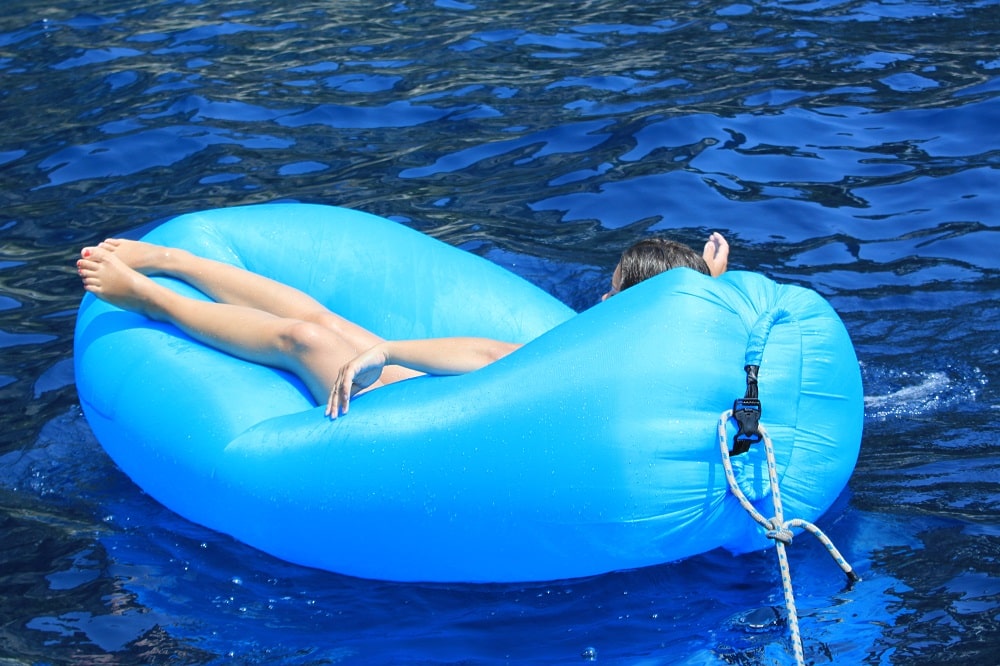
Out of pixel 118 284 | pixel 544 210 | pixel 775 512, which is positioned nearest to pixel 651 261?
pixel 775 512

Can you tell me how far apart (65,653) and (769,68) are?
5.34m

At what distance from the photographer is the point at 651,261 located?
11.6ft

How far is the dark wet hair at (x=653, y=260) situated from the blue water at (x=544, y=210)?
0.83m

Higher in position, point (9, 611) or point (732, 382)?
point (732, 382)

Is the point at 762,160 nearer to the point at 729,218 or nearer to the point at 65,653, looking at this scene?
the point at 729,218

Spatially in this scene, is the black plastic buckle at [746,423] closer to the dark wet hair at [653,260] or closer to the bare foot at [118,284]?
the dark wet hair at [653,260]

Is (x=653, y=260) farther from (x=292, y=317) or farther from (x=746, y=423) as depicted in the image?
(x=292, y=317)

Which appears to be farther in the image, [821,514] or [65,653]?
[821,514]

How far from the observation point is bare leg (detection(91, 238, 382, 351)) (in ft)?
13.2

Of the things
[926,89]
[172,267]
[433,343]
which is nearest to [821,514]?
[433,343]

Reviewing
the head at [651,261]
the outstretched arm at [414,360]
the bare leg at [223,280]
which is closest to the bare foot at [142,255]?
the bare leg at [223,280]

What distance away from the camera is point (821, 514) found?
130 inches

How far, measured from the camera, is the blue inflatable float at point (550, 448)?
306 cm

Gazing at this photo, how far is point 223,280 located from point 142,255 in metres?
0.30
